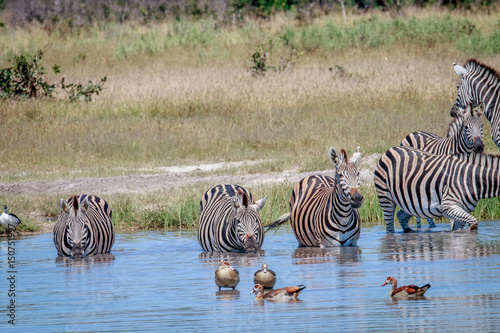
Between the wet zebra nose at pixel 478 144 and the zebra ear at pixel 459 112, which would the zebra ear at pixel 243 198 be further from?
the zebra ear at pixel 459 112

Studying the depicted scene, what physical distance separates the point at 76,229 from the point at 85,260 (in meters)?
0.37

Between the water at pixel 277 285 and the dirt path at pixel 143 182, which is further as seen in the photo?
the dirt path at pixel 143 182

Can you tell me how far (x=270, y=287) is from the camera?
8109 millimetres

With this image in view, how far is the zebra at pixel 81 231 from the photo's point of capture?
10.1 meters

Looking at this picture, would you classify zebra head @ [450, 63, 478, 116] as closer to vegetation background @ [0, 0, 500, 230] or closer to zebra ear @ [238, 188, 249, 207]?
vegetation background @ [0, 0, 500, 230]

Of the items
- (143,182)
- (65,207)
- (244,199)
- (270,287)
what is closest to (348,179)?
(244,199)

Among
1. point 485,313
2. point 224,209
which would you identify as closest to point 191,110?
point 224,209

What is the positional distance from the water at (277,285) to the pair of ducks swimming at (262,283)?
101 mm

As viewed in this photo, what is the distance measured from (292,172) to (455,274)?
723cm

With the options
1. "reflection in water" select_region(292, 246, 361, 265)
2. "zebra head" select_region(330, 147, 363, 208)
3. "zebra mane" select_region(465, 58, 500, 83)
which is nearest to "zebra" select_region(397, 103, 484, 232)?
"zebra mane" select_region(465, 58, 500, 83)

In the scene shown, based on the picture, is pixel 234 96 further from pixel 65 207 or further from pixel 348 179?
pixel 348 179

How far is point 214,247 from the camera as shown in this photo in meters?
10.5

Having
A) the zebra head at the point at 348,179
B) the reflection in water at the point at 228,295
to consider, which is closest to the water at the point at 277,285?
the reflection in water at the point at 228,295

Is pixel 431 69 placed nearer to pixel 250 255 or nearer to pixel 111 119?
pixel 111 119
